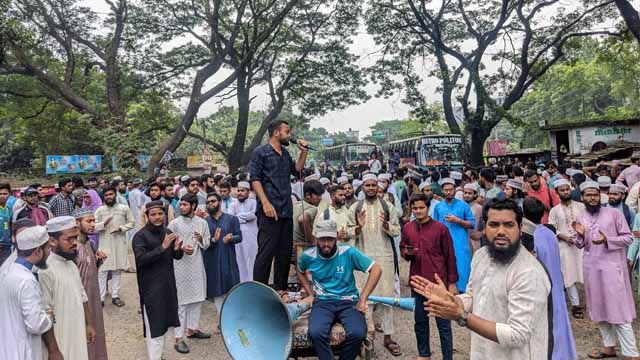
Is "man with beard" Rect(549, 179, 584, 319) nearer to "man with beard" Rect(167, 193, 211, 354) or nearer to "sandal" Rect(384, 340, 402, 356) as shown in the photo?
"sandal" Rect(384, 340, 402, 356)

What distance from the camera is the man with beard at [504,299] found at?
92.4 inches

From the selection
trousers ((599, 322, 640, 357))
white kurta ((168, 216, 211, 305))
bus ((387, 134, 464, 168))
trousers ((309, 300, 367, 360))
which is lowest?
trousers ((599, 322, 640, 357))

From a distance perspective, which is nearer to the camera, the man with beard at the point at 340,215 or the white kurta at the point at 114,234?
the man with beard at the point at 340,215

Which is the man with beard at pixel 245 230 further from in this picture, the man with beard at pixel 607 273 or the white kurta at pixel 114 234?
the man with beard at pixel 607 273

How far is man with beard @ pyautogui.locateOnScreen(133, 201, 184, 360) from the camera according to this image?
14.8 ft

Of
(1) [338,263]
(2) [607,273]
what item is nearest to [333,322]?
(1) [338,263]

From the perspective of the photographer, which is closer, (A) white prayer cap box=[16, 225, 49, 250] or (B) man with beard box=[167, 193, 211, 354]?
(A) white prayer cap box=[16, 225, 49, 250]

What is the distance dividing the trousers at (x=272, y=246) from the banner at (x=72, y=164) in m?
18.5

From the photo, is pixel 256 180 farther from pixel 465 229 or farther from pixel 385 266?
pixel 465 229

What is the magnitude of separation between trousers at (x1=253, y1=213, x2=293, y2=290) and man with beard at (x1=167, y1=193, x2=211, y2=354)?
121 cm

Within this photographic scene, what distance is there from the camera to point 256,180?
4391mm

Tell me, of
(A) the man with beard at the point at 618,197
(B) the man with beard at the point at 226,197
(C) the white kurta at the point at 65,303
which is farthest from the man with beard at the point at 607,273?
(B) the man with beard at the point at 226,197

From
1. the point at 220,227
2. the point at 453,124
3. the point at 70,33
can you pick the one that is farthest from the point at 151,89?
the point at 220,227

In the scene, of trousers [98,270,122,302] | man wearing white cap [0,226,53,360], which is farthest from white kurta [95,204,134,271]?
man wearing white cap [0,226,53,360]
